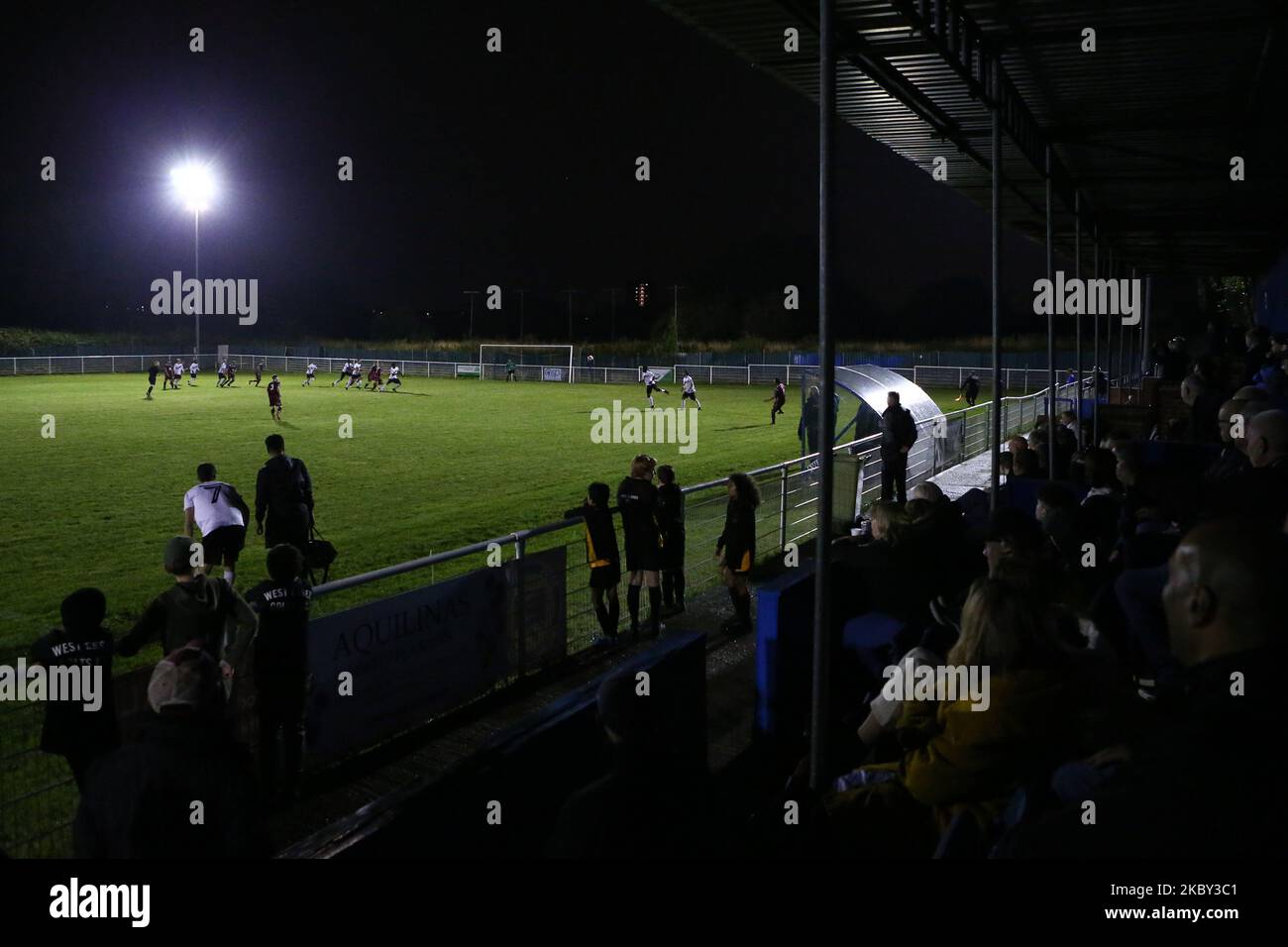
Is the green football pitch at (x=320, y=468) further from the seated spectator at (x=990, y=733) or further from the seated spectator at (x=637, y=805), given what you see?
the seated spectator at (x=637, y=805)

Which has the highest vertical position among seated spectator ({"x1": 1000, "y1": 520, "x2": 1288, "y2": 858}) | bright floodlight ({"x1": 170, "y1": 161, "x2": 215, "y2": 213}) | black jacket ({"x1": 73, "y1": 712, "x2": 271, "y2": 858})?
bright floodlight ({"x1": 170, "y1": 161, "x2": 215, "y2": 213})

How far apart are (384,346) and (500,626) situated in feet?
214

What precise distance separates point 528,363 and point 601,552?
53386 mm

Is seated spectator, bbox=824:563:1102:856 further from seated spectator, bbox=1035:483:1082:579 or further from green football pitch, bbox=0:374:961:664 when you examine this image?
green football pitch, bbox=0:374:961:664

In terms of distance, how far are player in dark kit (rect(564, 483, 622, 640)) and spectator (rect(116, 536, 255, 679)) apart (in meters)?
2.99

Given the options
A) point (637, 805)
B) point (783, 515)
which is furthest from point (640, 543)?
point (637, 805)

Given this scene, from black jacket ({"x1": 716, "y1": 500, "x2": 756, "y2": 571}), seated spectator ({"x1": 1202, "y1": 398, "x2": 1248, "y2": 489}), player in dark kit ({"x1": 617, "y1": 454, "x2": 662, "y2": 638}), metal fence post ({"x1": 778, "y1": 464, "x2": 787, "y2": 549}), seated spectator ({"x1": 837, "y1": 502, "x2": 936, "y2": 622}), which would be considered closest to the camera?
seated spectator ({"x1": 837, "y1": 502, "x2": 936, "y2": 622})

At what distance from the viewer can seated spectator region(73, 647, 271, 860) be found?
2.66 metres

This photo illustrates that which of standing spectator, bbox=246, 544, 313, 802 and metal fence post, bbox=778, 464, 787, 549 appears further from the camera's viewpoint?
metal fence post, bbox=778, 464, 787, 549

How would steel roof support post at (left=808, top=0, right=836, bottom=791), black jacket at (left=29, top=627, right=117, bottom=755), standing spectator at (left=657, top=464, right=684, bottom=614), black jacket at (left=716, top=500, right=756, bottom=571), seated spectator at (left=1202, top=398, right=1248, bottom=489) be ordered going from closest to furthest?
steel roof support post at (left=808, top=0, right=836, bottom=791) < black jacket at (left=29, top=627, right=117, bottom=755) < seated spectator at (left=1202, top=398, right=1248, bottom=489) < black jacket at (left=716, top=500, right=756, bottom=571) < standing spectator at (left=657, top=464, right=684, bottom=614)

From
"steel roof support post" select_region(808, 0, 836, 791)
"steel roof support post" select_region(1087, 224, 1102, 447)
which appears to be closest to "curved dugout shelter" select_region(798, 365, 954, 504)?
"steel roof support post" select_region(1087, 224, 1102, 447)

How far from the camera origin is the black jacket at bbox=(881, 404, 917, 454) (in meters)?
14.1

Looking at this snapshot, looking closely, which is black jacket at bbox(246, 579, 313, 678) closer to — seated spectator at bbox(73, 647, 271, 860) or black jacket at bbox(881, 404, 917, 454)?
seated spectator at bbox(73, 647, 271, 860)

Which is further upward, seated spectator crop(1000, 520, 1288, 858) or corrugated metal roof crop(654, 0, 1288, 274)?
corrugated metal roof crop(654, 0, 1288, 274)
